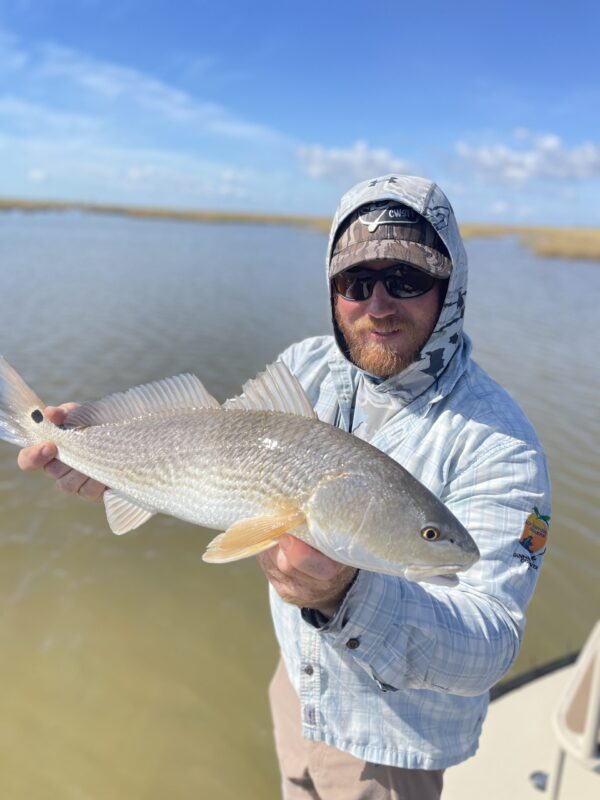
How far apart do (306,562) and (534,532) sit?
908 mm

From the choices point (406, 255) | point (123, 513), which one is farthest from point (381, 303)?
point (123, 513)

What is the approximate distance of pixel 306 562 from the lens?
5.87 feet

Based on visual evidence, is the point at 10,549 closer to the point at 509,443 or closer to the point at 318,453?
the point at 318,453

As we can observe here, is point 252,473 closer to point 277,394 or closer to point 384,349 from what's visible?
point 277,394

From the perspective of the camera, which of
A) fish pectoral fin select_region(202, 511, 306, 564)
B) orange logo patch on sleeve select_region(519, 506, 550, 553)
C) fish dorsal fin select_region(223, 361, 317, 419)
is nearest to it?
fish pectoral fin select_region(202, 511, 306, 564)

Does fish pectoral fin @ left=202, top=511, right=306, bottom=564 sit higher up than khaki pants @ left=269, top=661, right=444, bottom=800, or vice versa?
fish pectoral fin @ left=202, top=511, right=306, bottom=564

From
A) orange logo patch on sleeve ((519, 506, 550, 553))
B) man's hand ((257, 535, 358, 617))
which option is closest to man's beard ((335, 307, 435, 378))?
orange logo patch on sleeve ((519, 506, 550, 553))

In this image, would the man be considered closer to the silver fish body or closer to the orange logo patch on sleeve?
the orange logo patch on sleeve

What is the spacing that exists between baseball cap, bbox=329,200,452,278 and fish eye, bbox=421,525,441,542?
51.5 inches

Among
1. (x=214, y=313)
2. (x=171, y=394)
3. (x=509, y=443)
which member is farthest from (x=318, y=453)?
(x=214, y=313)

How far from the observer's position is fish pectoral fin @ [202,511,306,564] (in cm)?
190

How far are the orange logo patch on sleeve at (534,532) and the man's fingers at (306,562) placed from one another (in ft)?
2.44

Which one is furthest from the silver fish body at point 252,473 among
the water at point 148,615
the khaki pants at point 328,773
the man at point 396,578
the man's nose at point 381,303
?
the water at point 148,615

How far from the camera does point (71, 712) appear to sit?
471cm
